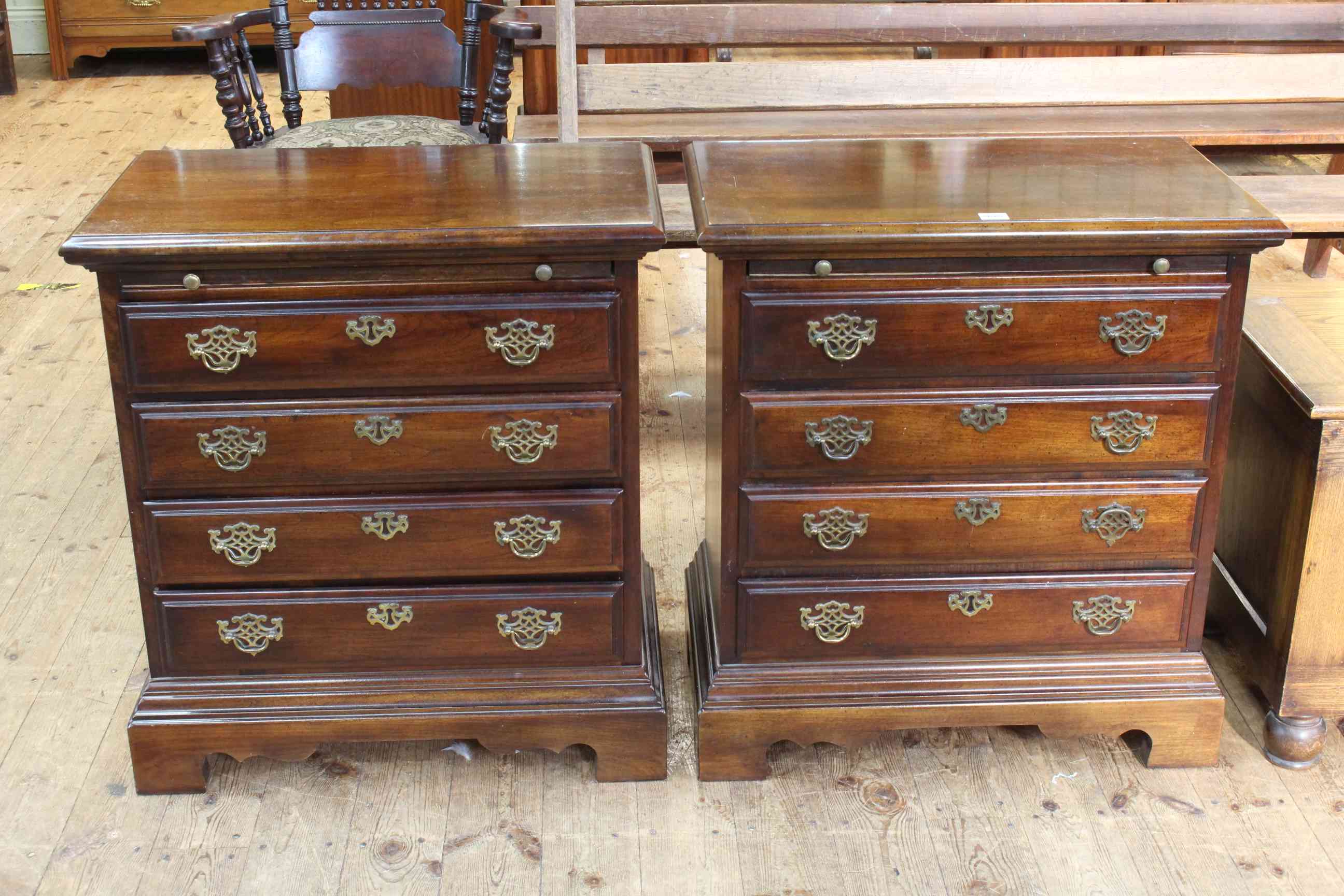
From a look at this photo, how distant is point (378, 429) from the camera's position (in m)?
1.92

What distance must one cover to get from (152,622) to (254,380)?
0.42 metres

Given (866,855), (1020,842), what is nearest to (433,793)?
(866,855)

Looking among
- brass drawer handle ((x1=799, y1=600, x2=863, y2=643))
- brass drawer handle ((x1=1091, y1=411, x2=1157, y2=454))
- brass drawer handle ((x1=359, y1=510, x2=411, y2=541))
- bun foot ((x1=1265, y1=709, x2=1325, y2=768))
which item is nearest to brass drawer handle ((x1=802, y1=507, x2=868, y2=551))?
brass drawer handle ((x1=799, y1=600, x2=863, y2=643))

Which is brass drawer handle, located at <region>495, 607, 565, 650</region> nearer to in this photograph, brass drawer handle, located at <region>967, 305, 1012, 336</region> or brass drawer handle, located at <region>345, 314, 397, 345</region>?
brass drawer handle, located at <region>345, 314, 397, 345</region>

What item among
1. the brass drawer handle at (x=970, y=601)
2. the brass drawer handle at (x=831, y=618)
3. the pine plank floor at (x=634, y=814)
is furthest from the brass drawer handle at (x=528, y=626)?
the brass drawer handle at (x=970, y=601)

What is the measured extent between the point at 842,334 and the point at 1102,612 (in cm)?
59

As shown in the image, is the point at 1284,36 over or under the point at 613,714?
over

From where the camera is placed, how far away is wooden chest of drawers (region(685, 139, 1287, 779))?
1.88 metres

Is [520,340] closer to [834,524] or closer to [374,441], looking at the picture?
[374,441]

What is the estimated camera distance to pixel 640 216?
73.2 inches

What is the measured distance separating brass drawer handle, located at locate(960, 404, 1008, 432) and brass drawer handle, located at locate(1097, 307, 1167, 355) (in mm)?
164

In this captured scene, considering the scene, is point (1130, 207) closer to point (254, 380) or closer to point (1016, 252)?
point (1016, 252)

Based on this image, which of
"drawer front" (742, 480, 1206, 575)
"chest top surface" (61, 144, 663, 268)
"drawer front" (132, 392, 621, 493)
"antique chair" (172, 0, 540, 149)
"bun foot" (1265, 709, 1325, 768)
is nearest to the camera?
"chest top surface" (61, 144, 663, 268)

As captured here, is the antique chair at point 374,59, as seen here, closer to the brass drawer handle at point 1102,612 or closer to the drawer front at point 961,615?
the drawer front at point 961,615
